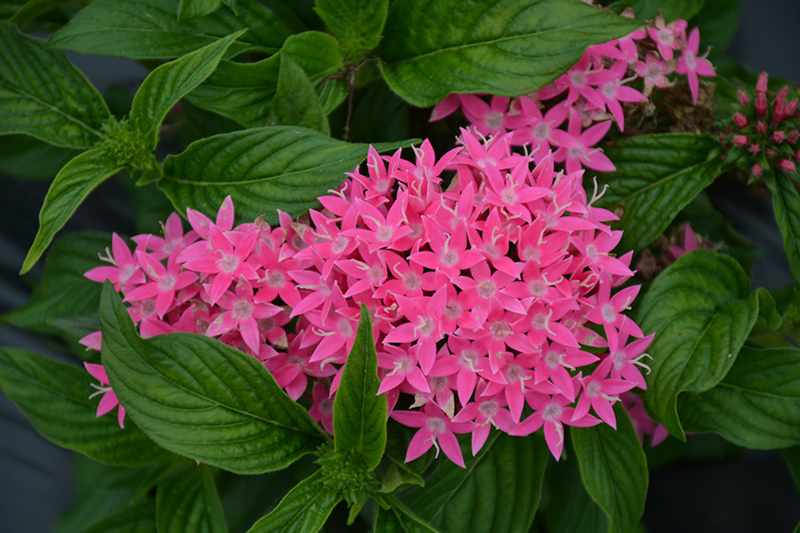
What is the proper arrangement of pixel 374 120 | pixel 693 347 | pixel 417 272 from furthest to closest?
1. pixel 374 120
2. pixel 693 347
3. pixel 417 272

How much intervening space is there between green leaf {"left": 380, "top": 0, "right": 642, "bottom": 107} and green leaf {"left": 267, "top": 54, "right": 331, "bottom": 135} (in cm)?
11

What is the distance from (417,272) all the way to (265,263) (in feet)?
0.53

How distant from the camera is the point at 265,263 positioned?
23.9 inches

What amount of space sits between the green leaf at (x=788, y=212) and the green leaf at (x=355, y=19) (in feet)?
1.63

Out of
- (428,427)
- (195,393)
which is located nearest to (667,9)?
(428,427)

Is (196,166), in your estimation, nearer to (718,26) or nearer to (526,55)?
(526,55)

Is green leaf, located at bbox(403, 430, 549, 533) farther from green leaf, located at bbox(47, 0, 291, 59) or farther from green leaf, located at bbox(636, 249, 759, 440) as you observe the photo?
green leaf, located at bbox(47, 0, 291, 59)

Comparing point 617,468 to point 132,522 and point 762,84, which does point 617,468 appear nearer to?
point 762,84

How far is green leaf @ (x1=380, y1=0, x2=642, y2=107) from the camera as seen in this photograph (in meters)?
0.63

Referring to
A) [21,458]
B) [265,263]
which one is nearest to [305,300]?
[265,263]

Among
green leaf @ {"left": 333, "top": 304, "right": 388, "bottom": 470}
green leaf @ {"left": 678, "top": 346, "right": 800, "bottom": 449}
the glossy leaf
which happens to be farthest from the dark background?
green leaf @ {"left": 333, "top": 304, "right": 388, "bottom": 470}

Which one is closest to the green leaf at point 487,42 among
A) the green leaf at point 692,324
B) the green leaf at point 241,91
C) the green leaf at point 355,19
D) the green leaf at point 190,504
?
the green leaf at point 355,19

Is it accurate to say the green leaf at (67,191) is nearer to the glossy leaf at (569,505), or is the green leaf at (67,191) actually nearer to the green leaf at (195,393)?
the green leaf at (195,393)

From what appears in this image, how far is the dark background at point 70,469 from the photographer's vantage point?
1.00m
